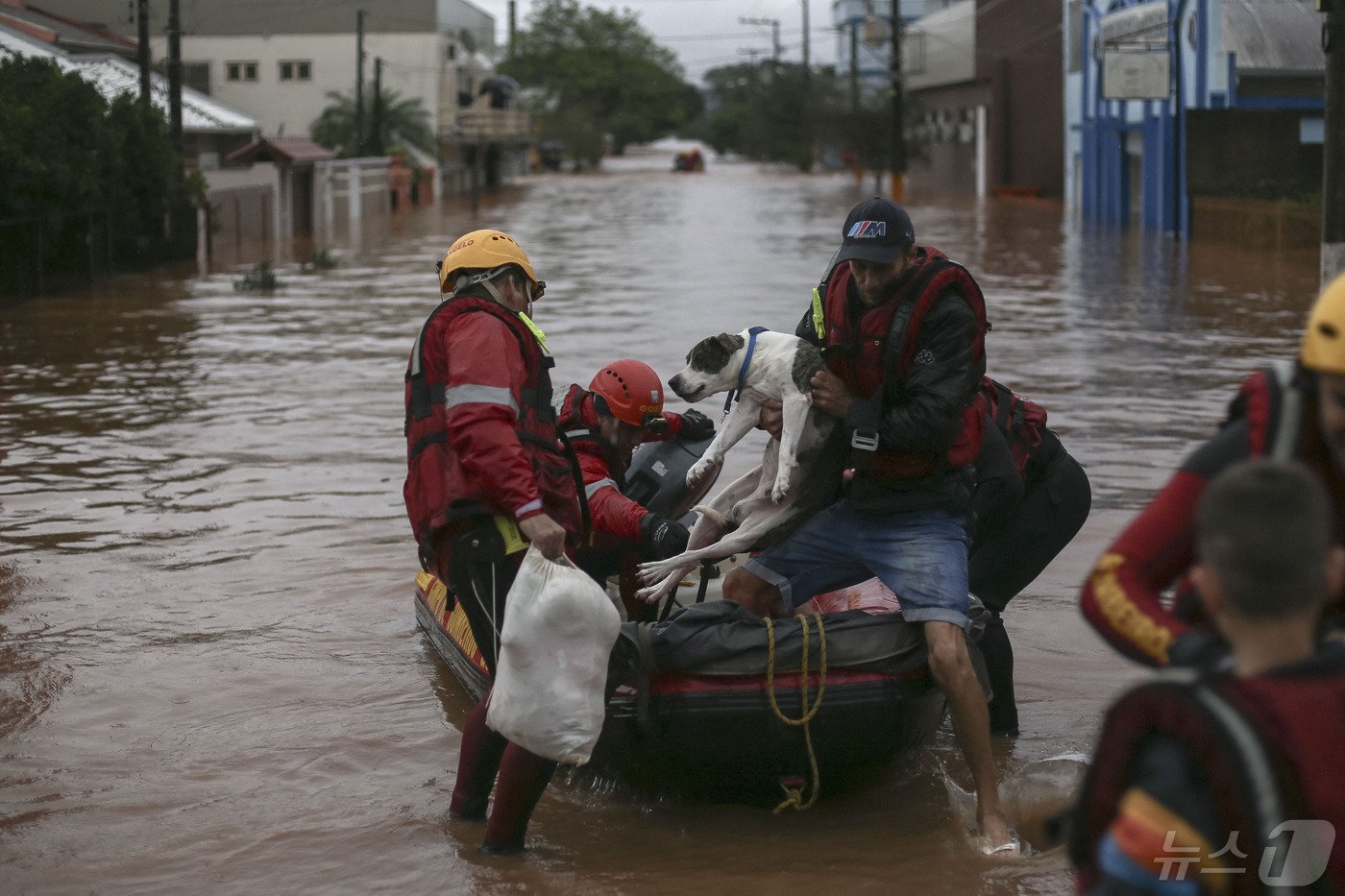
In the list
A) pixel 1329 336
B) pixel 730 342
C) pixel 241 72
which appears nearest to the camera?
pixel 1329 336

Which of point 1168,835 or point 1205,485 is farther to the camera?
point 1205,485

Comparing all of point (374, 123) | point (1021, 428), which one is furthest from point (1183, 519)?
point (374, 123)

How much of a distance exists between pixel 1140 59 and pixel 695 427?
114ft

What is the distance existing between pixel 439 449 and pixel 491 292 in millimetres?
542

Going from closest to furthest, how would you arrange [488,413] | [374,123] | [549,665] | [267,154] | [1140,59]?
[549,665] < [488,413] < [1140,59] < [267,154] < [374,123]

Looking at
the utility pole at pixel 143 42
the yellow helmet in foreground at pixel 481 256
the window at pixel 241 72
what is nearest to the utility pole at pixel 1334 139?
the yellow helmet in foreground at pixel 481 256

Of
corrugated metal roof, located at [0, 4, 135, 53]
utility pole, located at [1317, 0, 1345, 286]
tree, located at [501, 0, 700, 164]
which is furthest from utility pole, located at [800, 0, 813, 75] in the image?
utility pole, located at [1317, 0, 1345, 286]

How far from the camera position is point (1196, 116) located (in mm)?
36469

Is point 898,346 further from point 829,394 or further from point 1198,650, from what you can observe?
point 1198,650

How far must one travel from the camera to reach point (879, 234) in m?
5.24

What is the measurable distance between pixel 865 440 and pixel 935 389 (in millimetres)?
273

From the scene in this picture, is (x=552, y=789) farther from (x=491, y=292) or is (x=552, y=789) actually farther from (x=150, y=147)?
(x=150, y=147)

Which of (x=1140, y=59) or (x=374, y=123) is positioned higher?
(x=374, y=123)

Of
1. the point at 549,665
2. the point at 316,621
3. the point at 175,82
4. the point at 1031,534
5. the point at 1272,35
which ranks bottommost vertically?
the point at 316,621
